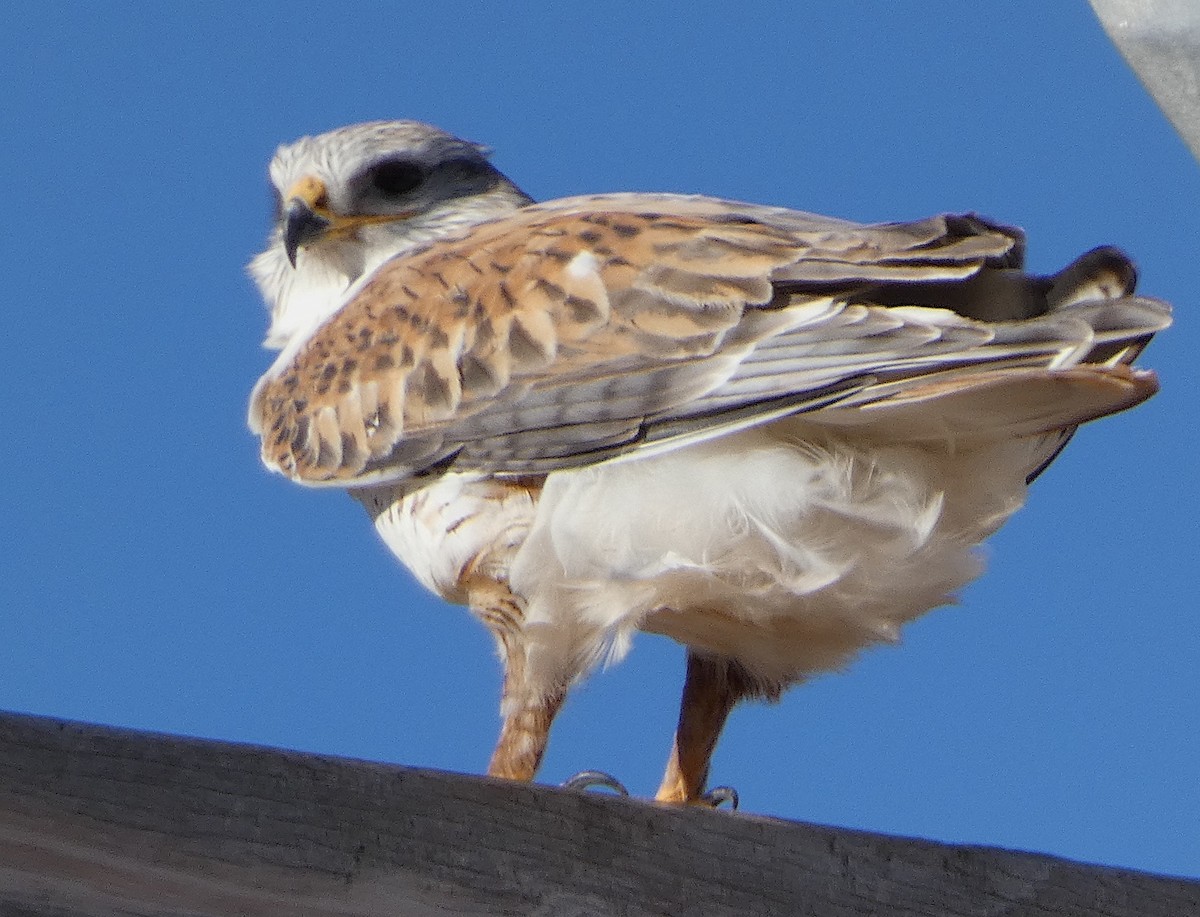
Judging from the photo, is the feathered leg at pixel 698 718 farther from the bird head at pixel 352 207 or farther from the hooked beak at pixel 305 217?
the hooked beak at pixel 305 217

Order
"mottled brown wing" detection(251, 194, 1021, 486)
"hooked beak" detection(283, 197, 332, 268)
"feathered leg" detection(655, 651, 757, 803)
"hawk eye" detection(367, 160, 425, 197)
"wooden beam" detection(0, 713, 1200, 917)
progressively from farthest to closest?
"hawk eye" detection(367, 160, 425, 197) < "hooked beak" detection(283, 197, 332, 268) < "feathered leg" detection(655, 651, 757, 803) < "mottled brown wing" detection(251, 194, 1021, 486) < "wooden beam" detection(0, 713, 1200, 917)

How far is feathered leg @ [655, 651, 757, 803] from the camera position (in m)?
3.45

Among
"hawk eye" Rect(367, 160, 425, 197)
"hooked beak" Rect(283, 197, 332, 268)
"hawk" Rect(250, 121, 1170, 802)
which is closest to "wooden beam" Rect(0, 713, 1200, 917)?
"hawk" Rect(250, 121, 1170, 802)

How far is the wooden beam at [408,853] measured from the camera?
1619mm

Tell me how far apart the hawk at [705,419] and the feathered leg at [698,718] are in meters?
0.05

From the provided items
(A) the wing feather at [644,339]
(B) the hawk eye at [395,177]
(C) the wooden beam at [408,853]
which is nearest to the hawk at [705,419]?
(A) the wing feather at [644,339]

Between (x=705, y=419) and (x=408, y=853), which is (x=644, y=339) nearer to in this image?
(x=705, y=419)

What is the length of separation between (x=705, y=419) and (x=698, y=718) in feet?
2.98

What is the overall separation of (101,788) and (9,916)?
0.15m

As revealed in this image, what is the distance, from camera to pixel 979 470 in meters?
2.82

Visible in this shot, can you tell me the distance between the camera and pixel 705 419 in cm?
273

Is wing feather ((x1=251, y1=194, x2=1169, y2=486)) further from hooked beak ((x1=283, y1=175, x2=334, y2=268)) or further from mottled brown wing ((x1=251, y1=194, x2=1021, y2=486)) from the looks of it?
hooked beak ((x1=283, y1=175, x2=334, y2=268))

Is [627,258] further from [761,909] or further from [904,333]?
[761,909]

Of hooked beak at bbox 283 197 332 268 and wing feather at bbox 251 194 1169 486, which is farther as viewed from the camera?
hooked beak at bbox 283 197 332 268
